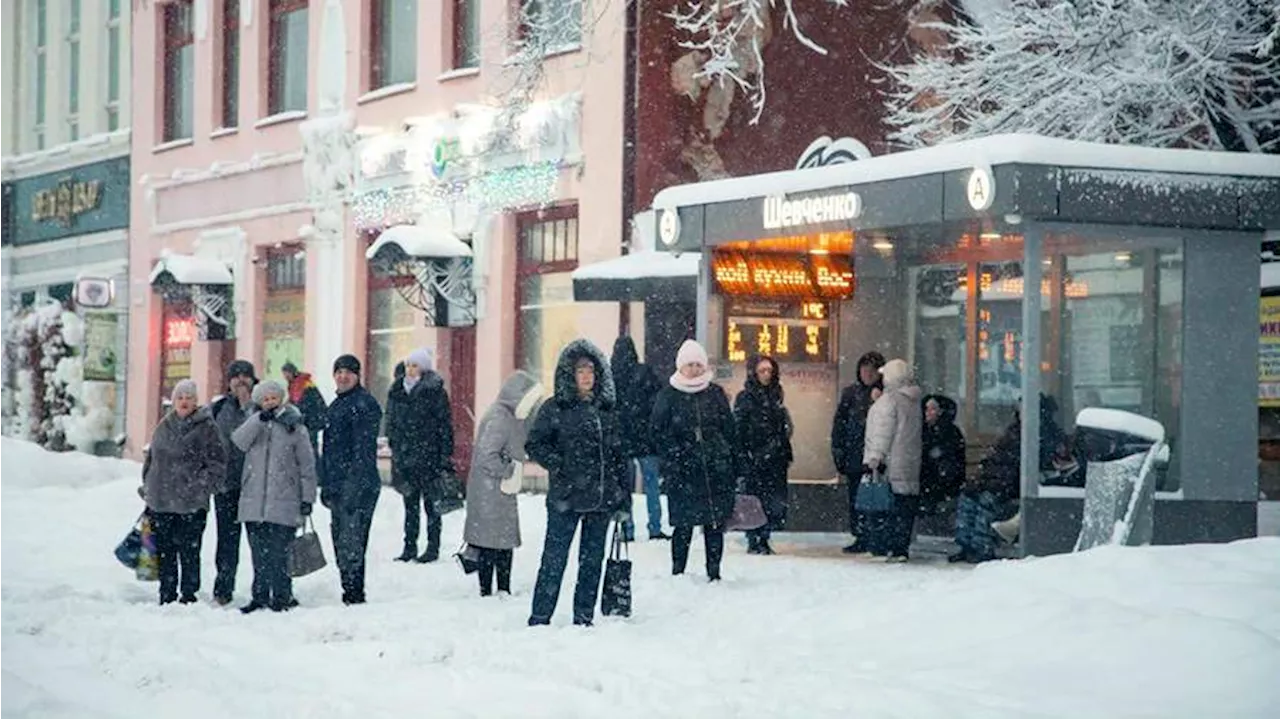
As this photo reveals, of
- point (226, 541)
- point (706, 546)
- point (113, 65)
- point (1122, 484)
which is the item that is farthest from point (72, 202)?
point (1122, 484)

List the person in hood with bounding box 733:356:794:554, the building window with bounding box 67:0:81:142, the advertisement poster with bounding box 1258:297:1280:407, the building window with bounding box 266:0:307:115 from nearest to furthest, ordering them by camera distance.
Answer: the person in hood with bounding box 733:356:794:554 < the advertisement poster with bounding box 1258:297:1280:407 < the building window with bounding box 266:0:307:115 < the building window with bounding box 67:0:81:142

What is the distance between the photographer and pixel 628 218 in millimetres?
24281

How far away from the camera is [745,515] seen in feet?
53.5

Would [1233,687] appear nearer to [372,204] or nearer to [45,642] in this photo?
[45,642]

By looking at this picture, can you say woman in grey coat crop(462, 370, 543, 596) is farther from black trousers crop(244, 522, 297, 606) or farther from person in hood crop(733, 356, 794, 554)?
person in hood crop(733, 356, 794, 554)

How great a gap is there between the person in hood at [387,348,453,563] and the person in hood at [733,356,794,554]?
7.68 ft

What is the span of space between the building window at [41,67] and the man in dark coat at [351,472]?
2346 cm

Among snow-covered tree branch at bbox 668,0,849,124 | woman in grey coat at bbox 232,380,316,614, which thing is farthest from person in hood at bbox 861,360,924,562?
snow-covered tree branch at bbox 668,0,849,124

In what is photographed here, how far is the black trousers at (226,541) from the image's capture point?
1527 centimetres

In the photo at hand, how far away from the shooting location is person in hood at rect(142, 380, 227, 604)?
49.2 feet

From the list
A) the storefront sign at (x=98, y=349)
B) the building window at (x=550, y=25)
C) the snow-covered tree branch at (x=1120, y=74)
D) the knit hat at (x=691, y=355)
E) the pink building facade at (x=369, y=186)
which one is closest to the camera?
the knit hat at (x=691, y=355)

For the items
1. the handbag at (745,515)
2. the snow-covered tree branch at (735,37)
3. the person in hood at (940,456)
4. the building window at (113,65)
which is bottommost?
the handbag at (745,515)

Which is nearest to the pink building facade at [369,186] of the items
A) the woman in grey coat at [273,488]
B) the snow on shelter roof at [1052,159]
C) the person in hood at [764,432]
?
the person in hood at [764,432]

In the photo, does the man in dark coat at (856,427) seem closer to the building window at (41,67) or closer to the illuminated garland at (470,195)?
the illuminated garland at (470,195)
